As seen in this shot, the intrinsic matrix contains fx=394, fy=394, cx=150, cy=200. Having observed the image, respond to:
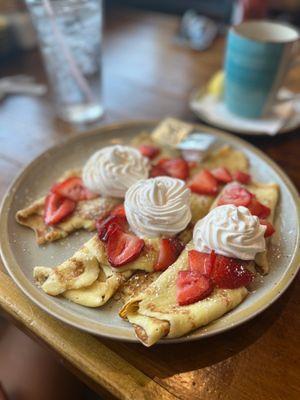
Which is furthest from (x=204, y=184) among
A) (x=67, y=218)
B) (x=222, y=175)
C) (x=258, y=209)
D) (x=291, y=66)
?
(x=291, y=66)

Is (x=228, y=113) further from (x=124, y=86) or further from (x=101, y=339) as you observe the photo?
(x=101, y=339)

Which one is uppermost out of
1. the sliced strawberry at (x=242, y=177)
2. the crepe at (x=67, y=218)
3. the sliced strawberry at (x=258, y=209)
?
the sliced strawberry at (x=258, y=209)

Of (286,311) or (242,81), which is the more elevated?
(242,81)

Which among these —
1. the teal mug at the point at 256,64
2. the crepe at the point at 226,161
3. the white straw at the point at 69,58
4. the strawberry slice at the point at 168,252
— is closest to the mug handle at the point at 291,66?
the teal mug at the point at 256,64

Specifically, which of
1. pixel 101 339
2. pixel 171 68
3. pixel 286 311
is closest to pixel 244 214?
pixel 286 311

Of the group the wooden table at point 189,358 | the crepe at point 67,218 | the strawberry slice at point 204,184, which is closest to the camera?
the wooden table at point 189,358

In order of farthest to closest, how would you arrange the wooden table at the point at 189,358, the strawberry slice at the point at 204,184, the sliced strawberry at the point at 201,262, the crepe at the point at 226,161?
1. the crepe at the point at 226,161
2. the strawberry slice at the point at 204,184
3. the sliced strawberry at the point at 201,262
4. the wooden table at the point at 189,358

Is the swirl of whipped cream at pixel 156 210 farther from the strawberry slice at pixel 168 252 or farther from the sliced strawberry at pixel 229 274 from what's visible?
the sliced strawberry at pixel 229 274
